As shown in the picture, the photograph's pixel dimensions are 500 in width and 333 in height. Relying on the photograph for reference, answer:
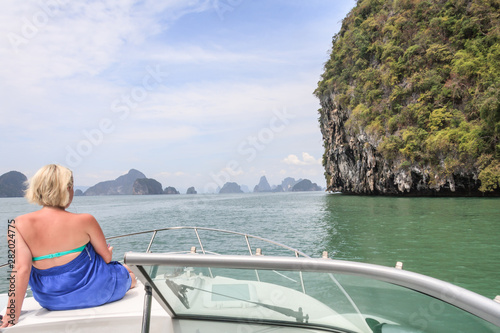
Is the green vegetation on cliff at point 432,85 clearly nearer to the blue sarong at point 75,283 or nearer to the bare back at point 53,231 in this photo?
the blue sarong at point 75,283

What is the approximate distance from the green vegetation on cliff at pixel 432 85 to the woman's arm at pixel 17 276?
28328mm

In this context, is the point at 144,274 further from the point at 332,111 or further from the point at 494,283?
the point at 332,111

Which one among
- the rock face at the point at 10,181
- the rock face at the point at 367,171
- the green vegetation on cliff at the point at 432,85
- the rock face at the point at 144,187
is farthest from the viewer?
the rock face at the point at 144,187

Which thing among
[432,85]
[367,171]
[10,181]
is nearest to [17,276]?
[432,85]

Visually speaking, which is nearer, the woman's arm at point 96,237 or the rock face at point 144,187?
the woman's arm at point 96,237

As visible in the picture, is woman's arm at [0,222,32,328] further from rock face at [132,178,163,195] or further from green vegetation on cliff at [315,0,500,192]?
rock face at [132,178,163,195]

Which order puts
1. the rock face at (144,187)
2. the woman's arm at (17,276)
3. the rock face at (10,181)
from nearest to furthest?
the woman's arm at (17,276), the rock face at (10,181), the rock face at (144,187)

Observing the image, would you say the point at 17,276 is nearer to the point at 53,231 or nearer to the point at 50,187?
the point at 53,231

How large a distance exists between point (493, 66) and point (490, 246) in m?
22.2

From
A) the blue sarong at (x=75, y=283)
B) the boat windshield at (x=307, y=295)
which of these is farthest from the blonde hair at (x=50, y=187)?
the boat windshield at (x=307, y=295)

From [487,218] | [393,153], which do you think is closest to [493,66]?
[393,153]

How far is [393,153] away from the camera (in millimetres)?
31609

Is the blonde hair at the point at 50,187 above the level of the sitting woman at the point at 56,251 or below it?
above

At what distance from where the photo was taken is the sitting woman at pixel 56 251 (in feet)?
5.59
